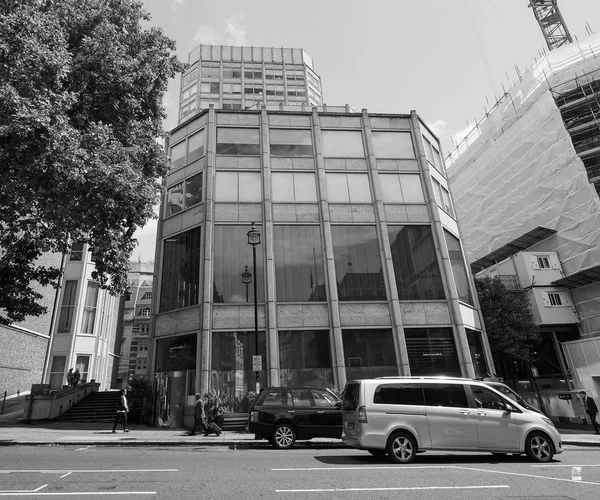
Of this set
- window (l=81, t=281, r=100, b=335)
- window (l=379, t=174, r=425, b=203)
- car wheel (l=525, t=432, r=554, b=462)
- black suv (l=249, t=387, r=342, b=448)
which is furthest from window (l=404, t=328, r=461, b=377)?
window (l=81, t=281, r=100, b=335)

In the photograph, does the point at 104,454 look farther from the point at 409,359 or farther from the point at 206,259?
the point at 409,359

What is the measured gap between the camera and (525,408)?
9750 millimetres

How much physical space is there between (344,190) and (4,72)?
17.2m

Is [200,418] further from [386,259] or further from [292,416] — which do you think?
[386,259]

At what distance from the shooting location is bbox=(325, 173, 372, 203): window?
78.3 ft

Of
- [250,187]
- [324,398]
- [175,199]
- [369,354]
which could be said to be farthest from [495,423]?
[175,199]

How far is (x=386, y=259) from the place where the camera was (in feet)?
73.8

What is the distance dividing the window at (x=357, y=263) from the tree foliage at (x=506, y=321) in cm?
977

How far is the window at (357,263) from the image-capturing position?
21.8m

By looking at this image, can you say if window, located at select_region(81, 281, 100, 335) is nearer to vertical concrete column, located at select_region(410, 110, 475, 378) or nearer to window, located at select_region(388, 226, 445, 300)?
window, located at select_region(388, 226, 445, 300)

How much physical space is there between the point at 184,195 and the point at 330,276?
10114mm

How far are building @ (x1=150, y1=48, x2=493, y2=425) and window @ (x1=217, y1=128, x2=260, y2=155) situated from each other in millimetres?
78

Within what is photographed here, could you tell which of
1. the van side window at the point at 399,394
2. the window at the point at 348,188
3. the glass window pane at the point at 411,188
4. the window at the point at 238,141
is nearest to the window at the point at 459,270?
the glass window pane at the point at 411,188

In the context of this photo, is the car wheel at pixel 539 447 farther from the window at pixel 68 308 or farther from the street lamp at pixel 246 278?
the window at pixel 68 308
